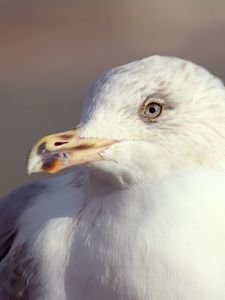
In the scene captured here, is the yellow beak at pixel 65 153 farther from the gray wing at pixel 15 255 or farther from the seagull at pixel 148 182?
the gray wing at pixel 15 255

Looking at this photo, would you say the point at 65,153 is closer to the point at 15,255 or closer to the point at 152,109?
the point at 152,109

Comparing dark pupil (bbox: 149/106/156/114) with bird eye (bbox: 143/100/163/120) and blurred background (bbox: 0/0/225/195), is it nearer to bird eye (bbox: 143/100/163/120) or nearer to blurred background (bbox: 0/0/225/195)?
bird eye (bbox: 143/100/163/120)

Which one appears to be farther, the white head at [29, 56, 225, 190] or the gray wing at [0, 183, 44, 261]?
the gray wing at [0, 183, 44, 261]

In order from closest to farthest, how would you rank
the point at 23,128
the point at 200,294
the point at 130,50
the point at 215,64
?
the point at 200,294 → the point at 23,128 → the point at 215,64 → the point at 130,50

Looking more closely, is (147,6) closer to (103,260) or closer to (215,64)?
(215,64)

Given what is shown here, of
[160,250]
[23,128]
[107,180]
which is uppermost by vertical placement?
[107,180]

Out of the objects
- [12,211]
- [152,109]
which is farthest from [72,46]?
[152,109]

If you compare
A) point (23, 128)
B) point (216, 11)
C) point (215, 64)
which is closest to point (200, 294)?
point (23, 128)

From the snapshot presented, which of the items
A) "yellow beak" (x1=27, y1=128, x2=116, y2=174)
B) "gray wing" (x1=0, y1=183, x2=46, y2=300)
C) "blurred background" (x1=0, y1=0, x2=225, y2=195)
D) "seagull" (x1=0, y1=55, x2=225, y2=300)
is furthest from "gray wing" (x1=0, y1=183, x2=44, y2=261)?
"blurred background" (x1=0, y1=0, x2=225, y2=195)
